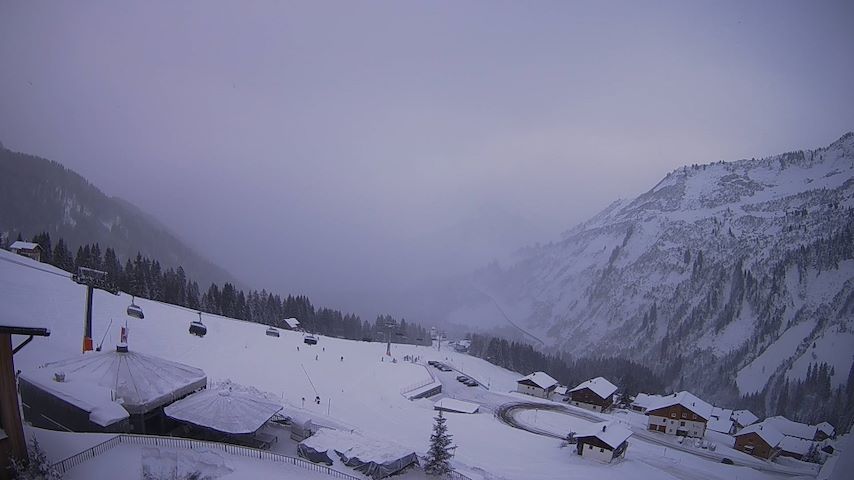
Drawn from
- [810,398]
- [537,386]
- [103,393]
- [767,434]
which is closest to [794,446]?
[767,434]

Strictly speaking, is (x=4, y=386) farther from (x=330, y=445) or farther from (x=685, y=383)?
(x=685, y=383)

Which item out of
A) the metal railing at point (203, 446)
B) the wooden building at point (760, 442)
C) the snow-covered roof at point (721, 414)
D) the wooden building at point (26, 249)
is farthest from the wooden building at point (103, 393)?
the snow-covered roof at point (721, 414)

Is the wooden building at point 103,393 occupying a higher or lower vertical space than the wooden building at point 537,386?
higher

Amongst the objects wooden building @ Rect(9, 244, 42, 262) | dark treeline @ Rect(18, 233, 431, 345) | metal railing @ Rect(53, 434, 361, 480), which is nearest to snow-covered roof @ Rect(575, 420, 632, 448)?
metal railing @ Rect(53, 434, 361, 480)

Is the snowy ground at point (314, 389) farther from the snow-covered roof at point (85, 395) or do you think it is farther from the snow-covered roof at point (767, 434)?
the snow-covered roof at point (767, 434)

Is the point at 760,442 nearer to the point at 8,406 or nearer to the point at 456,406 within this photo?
the point at 456,406

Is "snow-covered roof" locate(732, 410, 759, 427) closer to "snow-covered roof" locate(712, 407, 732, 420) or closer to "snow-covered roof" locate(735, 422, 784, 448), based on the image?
"snow-covered roof" locate(712, 407, 732, 420)
